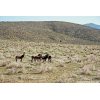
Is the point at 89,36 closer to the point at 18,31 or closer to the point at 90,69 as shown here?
the point at 18,31

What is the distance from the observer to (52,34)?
86.1 m

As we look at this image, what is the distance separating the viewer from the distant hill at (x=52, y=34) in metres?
74.8

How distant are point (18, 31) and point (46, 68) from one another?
6734cm

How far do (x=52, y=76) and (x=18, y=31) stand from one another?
68839 millimetres

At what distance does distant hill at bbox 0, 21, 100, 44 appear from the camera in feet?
245

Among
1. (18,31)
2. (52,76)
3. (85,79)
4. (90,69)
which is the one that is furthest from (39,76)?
(18,31)

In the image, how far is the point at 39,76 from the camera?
15062mm

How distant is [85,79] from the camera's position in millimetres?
14336
